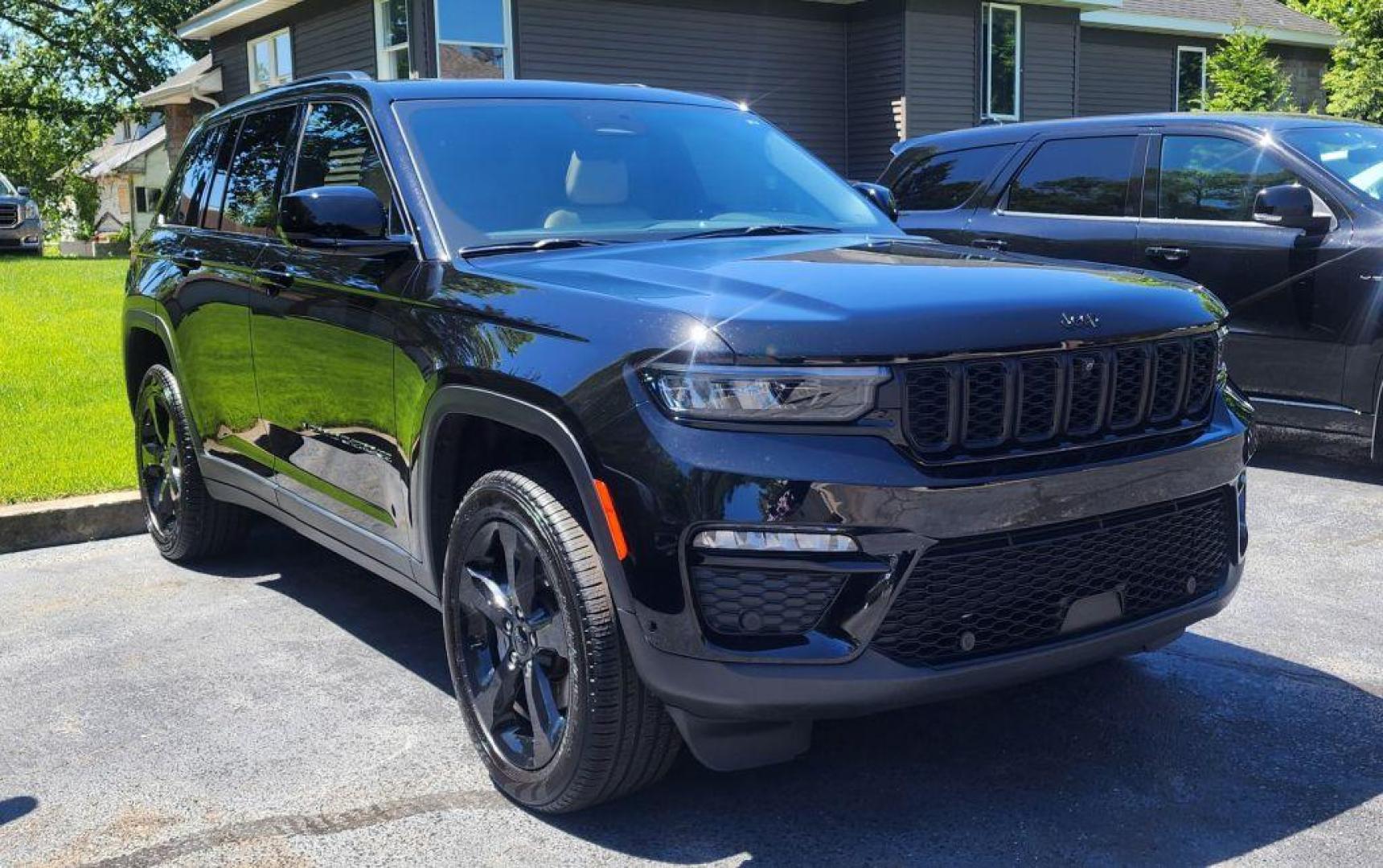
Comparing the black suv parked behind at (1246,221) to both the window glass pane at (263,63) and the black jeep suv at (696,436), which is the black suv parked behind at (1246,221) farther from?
the window glass pane at (263,63)

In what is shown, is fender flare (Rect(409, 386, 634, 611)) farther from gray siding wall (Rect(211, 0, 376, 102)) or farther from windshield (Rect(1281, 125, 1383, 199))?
gray siding wall (Rect(211, 0, 376, 102))

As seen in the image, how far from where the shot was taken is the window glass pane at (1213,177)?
23.8 feet

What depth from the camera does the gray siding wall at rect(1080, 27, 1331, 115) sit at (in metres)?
26.6

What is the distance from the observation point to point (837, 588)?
2.87m

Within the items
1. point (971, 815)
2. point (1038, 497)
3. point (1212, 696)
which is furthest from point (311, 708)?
point (1212, 696)

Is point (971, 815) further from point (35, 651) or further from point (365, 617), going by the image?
point (35, 651)

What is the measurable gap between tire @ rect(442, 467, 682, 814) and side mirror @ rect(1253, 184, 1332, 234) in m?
4.90

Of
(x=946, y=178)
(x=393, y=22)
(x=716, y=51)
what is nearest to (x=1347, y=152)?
(x=946, y=178)

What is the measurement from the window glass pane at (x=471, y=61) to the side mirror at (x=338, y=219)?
48.4ft

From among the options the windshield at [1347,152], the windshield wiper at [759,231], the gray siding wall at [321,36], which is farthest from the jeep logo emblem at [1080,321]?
the gray siding wall at [321,36]

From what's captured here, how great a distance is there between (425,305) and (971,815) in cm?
193

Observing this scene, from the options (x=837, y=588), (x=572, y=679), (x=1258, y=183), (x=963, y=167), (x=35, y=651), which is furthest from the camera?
(x=963, y=167)

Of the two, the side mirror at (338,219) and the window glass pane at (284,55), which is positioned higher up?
the window glass pane at (284,55)

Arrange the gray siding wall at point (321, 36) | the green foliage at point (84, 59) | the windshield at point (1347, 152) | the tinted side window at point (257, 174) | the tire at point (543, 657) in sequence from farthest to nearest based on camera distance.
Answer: the green foliage at point (84, 59) < the gray siding wall at point (321, 36) < the windshield at point (1347, 152) < the tinted side window at point (257, 174) < the tire at point (543, 657)
